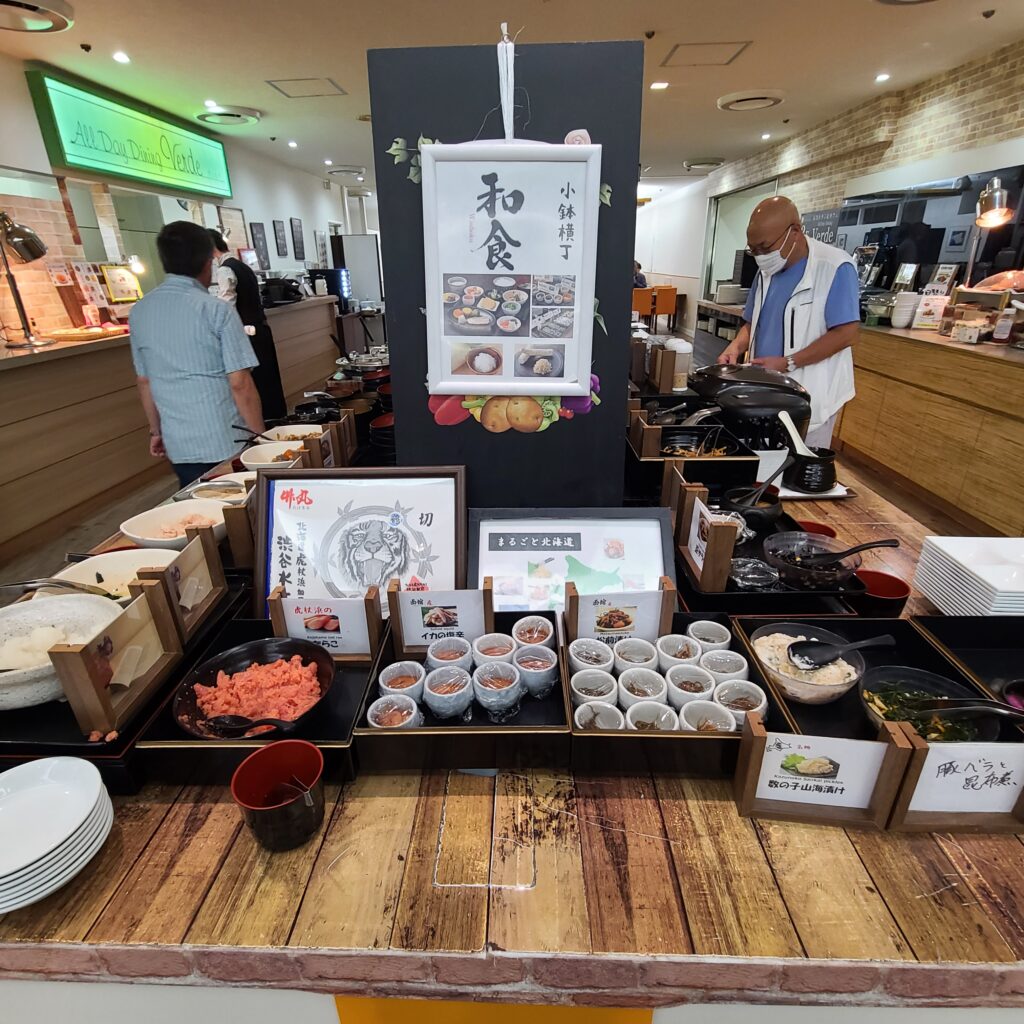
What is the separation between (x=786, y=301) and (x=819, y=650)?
6.49 ft

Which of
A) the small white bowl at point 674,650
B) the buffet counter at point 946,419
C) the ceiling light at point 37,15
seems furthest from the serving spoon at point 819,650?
the ceiling light at point 37,15

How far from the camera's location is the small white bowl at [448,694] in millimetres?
948

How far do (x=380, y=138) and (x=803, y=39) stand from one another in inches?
193

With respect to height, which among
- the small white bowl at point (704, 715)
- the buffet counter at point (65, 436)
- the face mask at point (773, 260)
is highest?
the face mask at point (773, 260)

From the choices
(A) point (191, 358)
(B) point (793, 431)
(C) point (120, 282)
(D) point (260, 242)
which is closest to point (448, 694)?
(B) point (793, 431)

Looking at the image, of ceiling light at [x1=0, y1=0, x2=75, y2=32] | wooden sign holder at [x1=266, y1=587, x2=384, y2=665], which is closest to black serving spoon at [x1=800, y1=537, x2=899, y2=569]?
wooden sign holder at [x1=266, y1=587, x2=384, y2=665]

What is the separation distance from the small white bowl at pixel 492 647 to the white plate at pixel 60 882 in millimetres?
564

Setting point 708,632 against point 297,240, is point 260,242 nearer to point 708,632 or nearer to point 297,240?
point 297,240

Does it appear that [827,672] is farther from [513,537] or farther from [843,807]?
[513,537]

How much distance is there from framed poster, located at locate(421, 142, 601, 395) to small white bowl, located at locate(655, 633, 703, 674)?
1.74 ft

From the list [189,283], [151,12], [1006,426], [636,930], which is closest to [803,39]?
[1006,426]

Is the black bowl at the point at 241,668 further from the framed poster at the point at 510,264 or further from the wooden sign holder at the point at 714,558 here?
the wooden sign holder at the point at 714,558

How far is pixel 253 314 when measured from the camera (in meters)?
5.03

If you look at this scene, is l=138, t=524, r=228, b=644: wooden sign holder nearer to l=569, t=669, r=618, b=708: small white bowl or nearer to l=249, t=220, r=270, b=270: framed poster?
l=569, t=669, r=618, b=708: small white bowl
